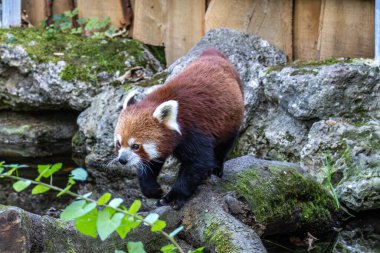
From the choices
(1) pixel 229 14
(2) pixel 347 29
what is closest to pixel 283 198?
(2) pixel 347 29

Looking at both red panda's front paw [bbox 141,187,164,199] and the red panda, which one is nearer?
the red panda

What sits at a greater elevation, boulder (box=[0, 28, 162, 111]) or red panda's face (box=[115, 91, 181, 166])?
red panda's face (box=[115, 91, 181, 166])

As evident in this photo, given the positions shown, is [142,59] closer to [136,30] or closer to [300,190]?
[136,30]

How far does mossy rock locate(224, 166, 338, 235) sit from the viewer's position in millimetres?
4730

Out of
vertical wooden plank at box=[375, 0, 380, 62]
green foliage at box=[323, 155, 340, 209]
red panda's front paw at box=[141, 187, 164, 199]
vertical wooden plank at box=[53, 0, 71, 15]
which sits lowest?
green foliage at box=[323, 155, 340, 209]

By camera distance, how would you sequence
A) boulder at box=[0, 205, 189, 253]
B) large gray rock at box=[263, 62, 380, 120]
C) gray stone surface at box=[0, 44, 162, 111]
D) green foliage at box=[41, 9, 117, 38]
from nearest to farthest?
boulder at box=[0, 205, 189, 253] < large gray rock at box=[263, 62, 380, 120] < gray stone surface at box=[0, 44, 162, 111] < green foliage at box=[41, 9, 117, 38]

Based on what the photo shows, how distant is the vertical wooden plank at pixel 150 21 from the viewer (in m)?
7.79

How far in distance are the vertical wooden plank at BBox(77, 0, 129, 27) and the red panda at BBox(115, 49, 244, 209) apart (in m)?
3.47

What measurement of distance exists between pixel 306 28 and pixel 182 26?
4.87ft

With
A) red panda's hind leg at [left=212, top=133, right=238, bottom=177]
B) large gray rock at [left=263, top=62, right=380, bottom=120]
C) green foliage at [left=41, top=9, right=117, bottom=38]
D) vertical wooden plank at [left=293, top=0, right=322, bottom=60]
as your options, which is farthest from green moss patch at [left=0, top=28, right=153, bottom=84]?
red panda's hind leg at [left=212, top=133, right=238, bottom=177]

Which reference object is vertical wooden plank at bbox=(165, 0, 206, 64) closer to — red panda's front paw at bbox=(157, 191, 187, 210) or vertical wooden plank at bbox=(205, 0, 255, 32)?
vertical wooden plank at bbox=(205, 0, 255, 32)

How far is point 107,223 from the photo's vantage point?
2.43 metres

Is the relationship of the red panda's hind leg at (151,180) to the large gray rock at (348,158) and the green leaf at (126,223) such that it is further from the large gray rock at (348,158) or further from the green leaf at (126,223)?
the green leaf at (126,223)

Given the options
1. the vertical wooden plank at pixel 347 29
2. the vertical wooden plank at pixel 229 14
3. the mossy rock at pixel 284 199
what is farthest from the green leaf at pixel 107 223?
the vertical wooden plank at pixel 229 14
